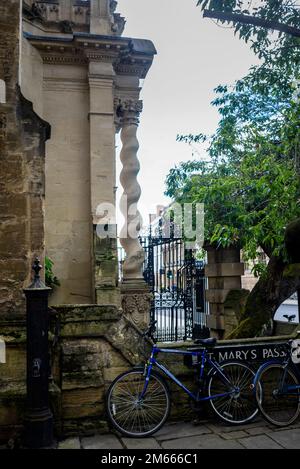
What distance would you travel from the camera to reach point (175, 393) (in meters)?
5.13

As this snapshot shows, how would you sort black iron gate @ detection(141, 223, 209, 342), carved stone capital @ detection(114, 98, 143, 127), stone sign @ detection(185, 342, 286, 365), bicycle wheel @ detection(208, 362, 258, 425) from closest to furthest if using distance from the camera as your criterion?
1. bicycle wheel @ detection(208, 362, 258, 425)
2. stone sign @ detection(185, 342, 286, 365)
3. carved stone capital @ detection(114, 98, 143, 127)
4. black iron gate @ detection(141, 223, 209, 342)

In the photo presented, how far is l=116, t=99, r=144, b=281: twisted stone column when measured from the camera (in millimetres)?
10930

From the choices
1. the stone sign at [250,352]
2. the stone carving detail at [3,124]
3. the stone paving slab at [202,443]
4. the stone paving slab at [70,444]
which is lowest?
the stone paving slab at [202,443]

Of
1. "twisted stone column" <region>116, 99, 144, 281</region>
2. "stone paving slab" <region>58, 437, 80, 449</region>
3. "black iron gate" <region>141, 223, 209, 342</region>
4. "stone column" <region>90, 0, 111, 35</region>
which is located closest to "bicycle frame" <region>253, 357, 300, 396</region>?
"stone paving slab" <region>58, 437, 80, 449</region>

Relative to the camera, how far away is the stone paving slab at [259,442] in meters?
4.27

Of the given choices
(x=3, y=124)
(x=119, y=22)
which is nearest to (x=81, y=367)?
(x=3, y=124)

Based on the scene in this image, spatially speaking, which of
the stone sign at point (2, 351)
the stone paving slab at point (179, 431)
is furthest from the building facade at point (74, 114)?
the stone paving slab at point (179, 431)

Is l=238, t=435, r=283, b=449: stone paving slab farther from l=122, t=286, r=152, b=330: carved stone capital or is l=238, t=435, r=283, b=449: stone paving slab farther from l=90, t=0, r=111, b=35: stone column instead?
l=90, t=0, r=111, b=35: stone column

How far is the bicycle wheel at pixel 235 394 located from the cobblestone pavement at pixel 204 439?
0.18 m

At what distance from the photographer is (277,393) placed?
17.1 feet

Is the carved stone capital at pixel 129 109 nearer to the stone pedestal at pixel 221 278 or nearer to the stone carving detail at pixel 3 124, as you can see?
the stone pedestal at pixel 221 278

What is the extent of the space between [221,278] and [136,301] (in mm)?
2415

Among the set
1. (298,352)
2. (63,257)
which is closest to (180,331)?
(63,257)

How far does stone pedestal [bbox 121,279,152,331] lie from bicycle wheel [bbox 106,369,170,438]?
5.62m
